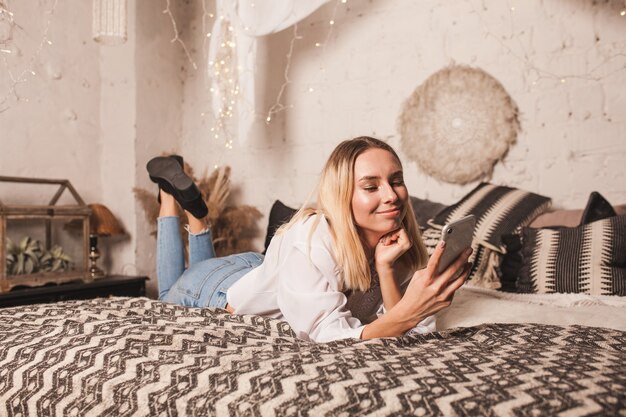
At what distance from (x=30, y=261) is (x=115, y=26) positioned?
112 centimetres

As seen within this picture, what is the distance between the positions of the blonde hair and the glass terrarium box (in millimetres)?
1633

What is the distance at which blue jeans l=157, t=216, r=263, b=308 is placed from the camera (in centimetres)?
173

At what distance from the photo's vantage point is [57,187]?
3.01 m

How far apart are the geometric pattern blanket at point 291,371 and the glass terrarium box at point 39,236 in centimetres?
136

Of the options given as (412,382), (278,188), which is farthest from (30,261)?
(412,382)

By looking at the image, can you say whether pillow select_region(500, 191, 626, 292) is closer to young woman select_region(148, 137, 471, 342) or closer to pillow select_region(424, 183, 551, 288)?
Answer: pillow select_region(424, 183, 551, 288)

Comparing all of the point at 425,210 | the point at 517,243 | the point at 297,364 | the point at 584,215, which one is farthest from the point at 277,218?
the point at 297,364

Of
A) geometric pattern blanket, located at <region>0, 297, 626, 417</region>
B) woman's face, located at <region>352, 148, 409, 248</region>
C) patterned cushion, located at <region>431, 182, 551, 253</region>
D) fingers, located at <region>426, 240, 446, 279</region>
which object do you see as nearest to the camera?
geometric pattern blanket, located at <region>0, 297, 626, 417</region>

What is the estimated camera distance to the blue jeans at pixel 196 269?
5.68ft

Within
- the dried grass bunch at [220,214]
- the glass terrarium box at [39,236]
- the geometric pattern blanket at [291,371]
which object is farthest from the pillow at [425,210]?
the glass terrarium box at [39,236]

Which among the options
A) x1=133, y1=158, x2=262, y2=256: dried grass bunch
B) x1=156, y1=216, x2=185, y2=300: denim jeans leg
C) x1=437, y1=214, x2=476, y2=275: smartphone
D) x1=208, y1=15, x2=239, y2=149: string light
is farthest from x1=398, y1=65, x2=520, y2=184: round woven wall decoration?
x1=437, y1=214, x2=476, y2=275: smartphone

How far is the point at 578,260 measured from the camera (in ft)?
5.61

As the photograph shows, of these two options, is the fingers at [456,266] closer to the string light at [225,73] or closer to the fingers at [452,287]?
the fingers at [452,287]

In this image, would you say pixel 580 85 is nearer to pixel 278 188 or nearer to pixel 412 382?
pixel 278 188
